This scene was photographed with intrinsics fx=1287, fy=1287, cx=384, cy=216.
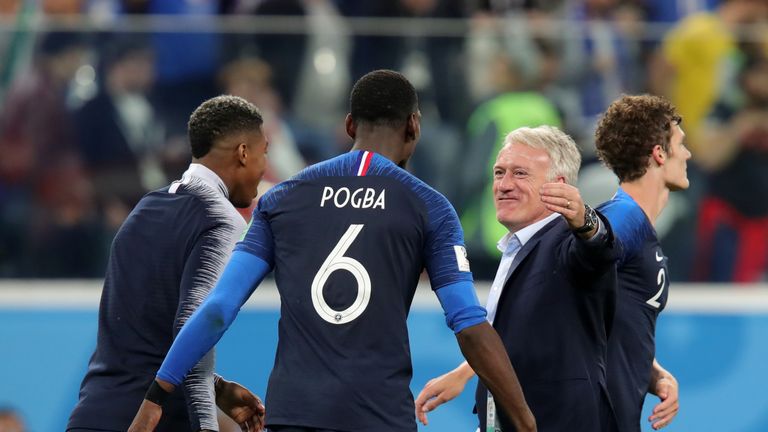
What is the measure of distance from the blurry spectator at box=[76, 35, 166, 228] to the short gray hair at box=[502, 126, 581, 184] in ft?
10.5

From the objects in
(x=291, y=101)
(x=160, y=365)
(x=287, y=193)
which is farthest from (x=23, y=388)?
(x=287, y=193)

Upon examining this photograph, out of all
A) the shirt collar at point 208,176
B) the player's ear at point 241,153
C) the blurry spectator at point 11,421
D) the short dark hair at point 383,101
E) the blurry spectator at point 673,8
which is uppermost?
the blurry spectator at point 673,8

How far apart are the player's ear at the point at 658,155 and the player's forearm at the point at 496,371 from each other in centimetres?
133

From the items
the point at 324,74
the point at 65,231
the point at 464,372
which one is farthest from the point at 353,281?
the point at 65,231

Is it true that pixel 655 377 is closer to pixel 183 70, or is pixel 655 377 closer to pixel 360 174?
pixel 360 174

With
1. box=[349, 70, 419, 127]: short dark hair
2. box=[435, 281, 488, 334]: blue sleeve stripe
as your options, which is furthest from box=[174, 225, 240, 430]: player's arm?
box=[435, 281, 488, 334]: blue sleeve stripe

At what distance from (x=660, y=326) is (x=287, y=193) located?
14.4ft

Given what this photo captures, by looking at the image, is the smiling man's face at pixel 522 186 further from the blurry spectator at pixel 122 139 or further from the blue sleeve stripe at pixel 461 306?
the blurry spectator at pixel 122 139

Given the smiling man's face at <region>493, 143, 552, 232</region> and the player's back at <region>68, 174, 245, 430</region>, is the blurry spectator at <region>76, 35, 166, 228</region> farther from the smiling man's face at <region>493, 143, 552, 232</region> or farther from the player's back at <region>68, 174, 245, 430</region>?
the smiling man's face at <region>493, 143, 552, 232</region>

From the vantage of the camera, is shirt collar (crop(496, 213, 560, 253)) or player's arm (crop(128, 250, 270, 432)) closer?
player's arm (crop(128, 250, 270, 432))

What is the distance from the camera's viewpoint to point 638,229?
502 cm

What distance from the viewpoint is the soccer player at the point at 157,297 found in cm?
471

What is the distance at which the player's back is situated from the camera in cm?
480

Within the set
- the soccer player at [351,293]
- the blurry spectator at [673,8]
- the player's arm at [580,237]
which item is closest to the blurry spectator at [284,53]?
the blurry spectator at [673,8]
